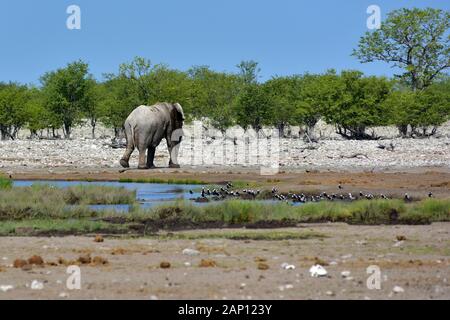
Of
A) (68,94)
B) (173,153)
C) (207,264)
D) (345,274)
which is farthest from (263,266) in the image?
(68,94)

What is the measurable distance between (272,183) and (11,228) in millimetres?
18338

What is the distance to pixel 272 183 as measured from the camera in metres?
36.8

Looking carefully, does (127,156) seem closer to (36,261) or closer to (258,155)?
(258,155)

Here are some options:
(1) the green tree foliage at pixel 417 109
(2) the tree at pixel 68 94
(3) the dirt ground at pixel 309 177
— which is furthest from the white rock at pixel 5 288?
(2) the tree at pixel 68 94

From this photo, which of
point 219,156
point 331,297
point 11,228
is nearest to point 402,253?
point 331,297

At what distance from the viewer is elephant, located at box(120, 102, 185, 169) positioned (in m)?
44.1

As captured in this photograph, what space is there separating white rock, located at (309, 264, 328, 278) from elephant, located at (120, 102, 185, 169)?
31405 millimetres

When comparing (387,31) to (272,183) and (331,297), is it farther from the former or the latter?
(331,297)

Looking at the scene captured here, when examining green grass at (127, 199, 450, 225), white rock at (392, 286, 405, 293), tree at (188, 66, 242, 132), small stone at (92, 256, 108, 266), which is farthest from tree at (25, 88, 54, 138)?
white rock at (392, 286, 405, 293)

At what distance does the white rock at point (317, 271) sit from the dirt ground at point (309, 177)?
641 inches

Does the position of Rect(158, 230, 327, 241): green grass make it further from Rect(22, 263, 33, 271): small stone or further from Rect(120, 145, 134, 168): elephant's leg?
Rect(120, 145, 134, 168): elephant's leg

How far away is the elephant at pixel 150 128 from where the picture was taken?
44094 millimetres
